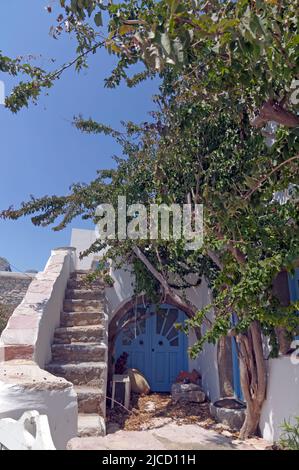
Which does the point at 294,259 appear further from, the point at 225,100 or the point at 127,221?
the point at 127,221

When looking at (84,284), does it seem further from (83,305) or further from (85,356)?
(85,356)

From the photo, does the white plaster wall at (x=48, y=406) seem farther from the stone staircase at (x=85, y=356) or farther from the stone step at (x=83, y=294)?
the stone step at (x=83, y=294)

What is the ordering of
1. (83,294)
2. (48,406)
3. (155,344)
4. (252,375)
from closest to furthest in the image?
(48,406) → (252,375) → (83,294) → (155,344)

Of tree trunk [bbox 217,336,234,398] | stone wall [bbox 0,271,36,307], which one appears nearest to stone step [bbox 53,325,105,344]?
tree trunk [bbox 217,336,234,398]

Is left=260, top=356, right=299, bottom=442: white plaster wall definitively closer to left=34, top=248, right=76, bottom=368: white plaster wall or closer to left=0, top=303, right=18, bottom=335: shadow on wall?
left=34, top=248, right=76, bottom=368: white plaster wall

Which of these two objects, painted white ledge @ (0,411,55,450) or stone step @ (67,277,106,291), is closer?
painted white ledge @ (0,411,55,450)

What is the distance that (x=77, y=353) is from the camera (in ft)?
15.6

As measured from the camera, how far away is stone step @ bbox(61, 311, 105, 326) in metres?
5.55

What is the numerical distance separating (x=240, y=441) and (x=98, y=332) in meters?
2.50

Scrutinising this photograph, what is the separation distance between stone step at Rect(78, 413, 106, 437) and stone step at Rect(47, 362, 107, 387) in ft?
1.61

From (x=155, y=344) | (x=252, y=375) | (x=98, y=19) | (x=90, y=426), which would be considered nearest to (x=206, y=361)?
(x=155, y=344)

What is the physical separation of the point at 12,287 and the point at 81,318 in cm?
459
